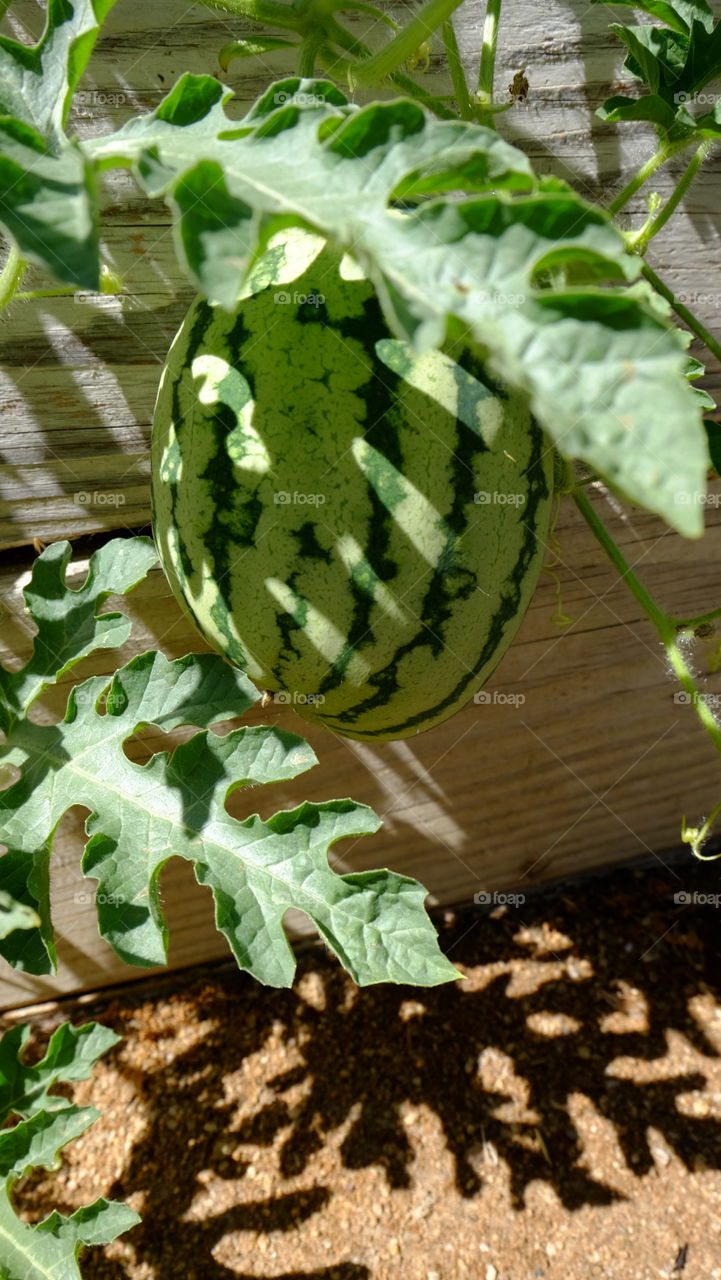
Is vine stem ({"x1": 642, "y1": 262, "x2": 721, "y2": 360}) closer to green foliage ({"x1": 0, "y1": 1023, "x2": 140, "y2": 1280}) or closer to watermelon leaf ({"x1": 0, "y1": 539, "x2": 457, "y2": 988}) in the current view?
watermelon leaf ({"x1": 0, "y1": 539, "x2": 457, "y2": 988})

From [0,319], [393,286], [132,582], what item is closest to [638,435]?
[393,286]

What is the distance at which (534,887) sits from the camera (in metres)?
2.07

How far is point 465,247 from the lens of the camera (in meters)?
0.52

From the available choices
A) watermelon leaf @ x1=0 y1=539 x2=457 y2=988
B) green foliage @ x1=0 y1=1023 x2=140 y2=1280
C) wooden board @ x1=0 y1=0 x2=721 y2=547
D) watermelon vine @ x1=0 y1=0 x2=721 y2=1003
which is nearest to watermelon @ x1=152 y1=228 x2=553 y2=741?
watermelon vine @ x1=0 y1=0 x2=721 y2=1003

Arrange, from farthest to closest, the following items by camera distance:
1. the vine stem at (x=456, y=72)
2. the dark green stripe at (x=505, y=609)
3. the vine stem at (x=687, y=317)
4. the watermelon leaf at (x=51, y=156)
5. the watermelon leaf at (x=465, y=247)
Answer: the vine stem at (x=687, y=317) → the vine stem at (x=456, y=72) → the dark green stripe at (x=505, y=609) → the watermelon leaf at (x=51, y=156) → the watermelon leaf at (x=465, y=247)

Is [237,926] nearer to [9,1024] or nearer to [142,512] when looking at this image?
[142,512]

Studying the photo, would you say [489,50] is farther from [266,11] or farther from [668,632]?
[668,632]

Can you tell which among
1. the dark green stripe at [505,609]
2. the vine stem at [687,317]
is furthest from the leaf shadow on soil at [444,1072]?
the vine stem at [687,317]

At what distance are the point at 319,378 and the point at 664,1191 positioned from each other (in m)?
1.56

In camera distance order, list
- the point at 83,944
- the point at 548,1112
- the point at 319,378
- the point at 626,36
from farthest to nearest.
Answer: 1. the point at 83,944
2. the point at 548,1112
3. the point at 626,36
4. the point at 319,378

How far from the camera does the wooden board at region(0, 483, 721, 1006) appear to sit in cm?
162

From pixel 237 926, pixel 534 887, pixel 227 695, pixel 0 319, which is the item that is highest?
pixel 0 319

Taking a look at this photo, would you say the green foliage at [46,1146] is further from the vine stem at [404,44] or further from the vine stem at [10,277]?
A: the vine stem at [404,44]

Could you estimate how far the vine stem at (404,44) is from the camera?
3.05 feet
